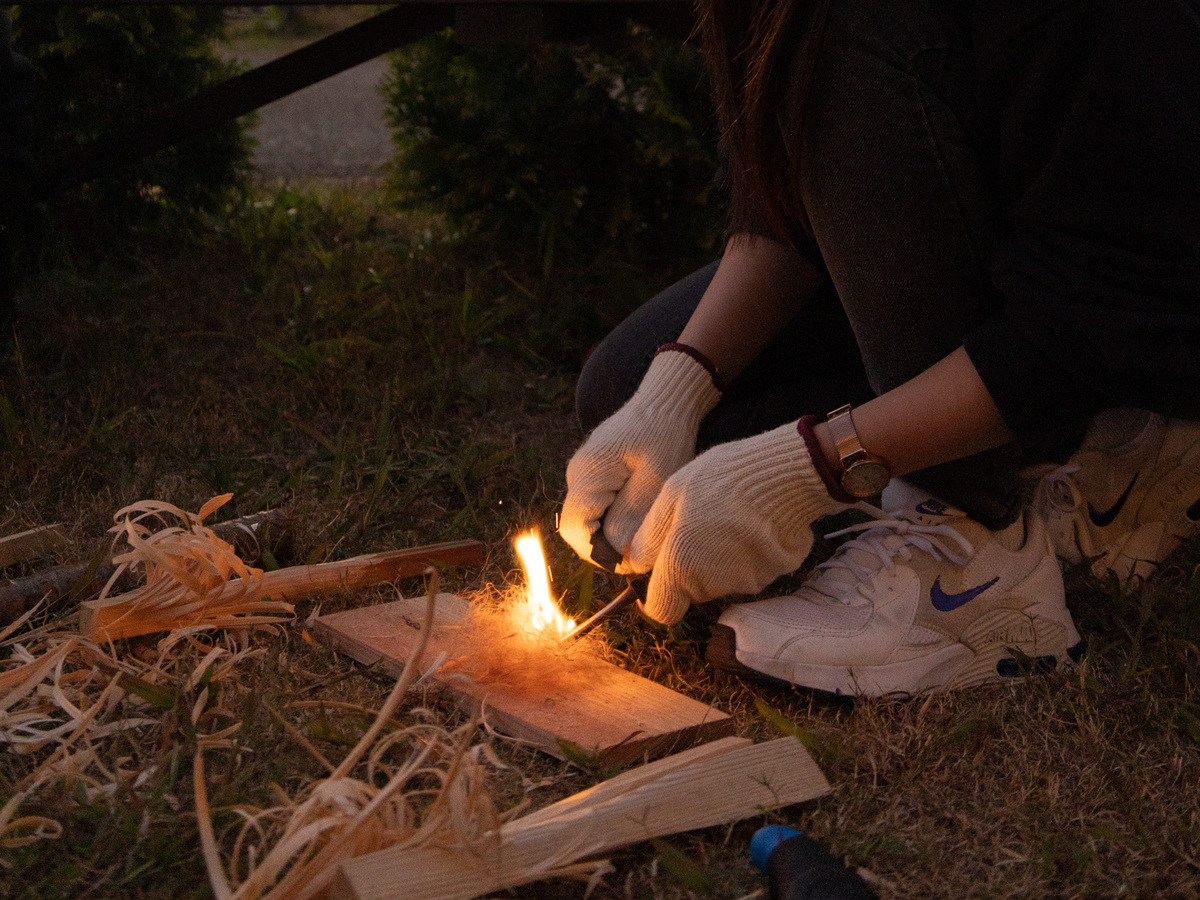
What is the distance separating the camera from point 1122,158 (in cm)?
111

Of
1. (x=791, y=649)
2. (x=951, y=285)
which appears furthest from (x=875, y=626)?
(x=951, y=285)

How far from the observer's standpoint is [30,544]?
1.69 meters

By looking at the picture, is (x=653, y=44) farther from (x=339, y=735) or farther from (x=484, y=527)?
(x=339, y=735)

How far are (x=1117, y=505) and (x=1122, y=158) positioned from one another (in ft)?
2.13

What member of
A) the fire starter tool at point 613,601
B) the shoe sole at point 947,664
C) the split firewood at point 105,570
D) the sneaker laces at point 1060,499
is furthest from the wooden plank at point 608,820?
the split firewood at point 105,570

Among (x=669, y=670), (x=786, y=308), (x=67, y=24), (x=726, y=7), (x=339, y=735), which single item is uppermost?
(x=67, y=24)

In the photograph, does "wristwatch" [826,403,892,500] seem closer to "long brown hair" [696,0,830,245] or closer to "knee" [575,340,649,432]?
"long brown hair" [696,0,830,245]

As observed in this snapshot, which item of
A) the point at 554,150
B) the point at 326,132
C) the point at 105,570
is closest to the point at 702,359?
the point at 105,570

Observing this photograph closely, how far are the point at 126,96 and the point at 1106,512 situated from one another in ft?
9.59

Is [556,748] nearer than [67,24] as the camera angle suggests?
Yes

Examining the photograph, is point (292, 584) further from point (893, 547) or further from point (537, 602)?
point (893, 547)

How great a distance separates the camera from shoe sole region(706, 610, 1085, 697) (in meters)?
1.36

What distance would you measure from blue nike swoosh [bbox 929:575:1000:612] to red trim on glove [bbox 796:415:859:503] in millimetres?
225

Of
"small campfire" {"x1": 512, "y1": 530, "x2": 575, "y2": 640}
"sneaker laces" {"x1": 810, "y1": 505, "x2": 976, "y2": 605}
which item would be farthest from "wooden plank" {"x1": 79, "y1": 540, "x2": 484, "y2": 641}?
"sneaker laces" {"x1": 810, "y1": 505, "x2": 976, "y2": 605}
